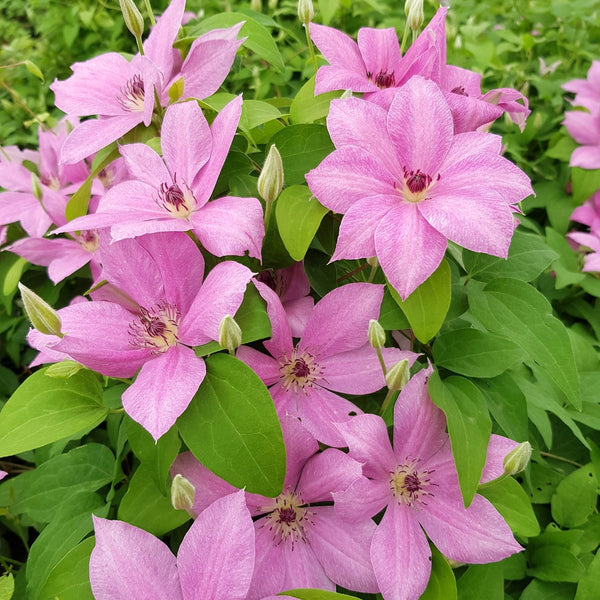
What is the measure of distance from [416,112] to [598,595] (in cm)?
59

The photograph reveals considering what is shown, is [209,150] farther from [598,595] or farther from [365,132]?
[598,595]

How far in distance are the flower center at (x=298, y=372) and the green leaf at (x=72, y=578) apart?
9.8 inches

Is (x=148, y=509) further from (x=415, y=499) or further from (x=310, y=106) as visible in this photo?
(x=310, y=106)

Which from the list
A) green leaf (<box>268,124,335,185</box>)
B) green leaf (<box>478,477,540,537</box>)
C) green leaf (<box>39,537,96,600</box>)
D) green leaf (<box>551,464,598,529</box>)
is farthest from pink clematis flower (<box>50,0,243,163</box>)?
green leaf (<box>551,464,598,529</box>)

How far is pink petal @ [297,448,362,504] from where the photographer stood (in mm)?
549

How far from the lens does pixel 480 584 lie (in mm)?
A: 633

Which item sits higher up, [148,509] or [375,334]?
[375,334]

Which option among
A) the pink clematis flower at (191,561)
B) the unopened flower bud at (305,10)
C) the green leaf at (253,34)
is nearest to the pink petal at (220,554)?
the pink clematis flower at (191,561)

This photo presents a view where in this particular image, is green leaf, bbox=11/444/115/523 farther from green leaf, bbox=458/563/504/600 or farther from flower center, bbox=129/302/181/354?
green leaf, bbox=458/563/504/600

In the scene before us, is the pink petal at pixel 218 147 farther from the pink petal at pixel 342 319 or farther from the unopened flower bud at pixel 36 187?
the unopened flower bud at pixel 36 187

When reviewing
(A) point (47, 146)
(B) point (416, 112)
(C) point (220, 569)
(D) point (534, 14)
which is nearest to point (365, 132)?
(B) point (416, 112)

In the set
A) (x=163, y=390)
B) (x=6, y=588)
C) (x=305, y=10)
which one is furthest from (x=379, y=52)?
(x=6, y=588)

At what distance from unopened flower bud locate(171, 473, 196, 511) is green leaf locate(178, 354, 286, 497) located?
2 cm

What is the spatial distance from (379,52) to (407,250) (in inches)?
12.4
